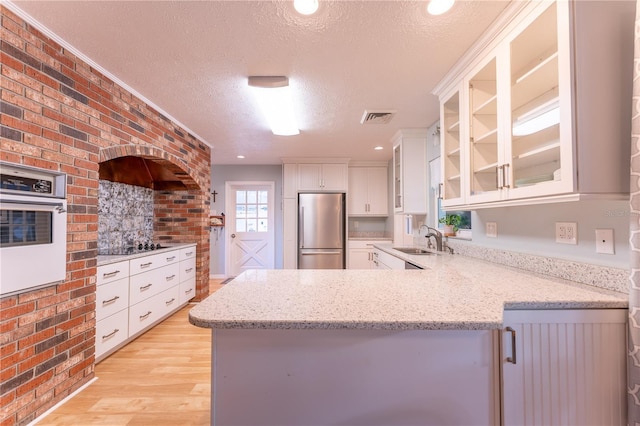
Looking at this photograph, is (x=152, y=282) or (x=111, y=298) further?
(x=152, y=282)

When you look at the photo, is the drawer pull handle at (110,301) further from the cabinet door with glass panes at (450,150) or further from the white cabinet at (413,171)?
the white cabinet at (413,171)

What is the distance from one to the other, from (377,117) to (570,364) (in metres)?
2.41

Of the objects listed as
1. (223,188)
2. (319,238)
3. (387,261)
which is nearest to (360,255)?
(319,238)

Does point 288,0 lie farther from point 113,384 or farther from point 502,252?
point 113,384

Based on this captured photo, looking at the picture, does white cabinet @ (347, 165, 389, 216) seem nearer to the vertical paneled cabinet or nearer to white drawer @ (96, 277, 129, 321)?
the vertical paneled cabinet

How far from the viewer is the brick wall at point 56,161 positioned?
57.1 inches

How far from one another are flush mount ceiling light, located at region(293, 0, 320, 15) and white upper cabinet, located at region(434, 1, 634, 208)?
0.98 m

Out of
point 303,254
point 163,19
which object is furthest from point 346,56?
point 303,254

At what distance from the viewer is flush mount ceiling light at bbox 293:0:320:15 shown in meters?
1.34

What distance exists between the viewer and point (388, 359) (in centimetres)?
97

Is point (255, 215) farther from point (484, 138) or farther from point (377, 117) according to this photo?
point (484, 138)

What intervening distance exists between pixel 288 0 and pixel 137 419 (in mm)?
2469

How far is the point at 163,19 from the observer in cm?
149

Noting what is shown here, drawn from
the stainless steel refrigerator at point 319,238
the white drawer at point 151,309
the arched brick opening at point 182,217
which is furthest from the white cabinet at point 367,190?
the white drawer at point 151,309
